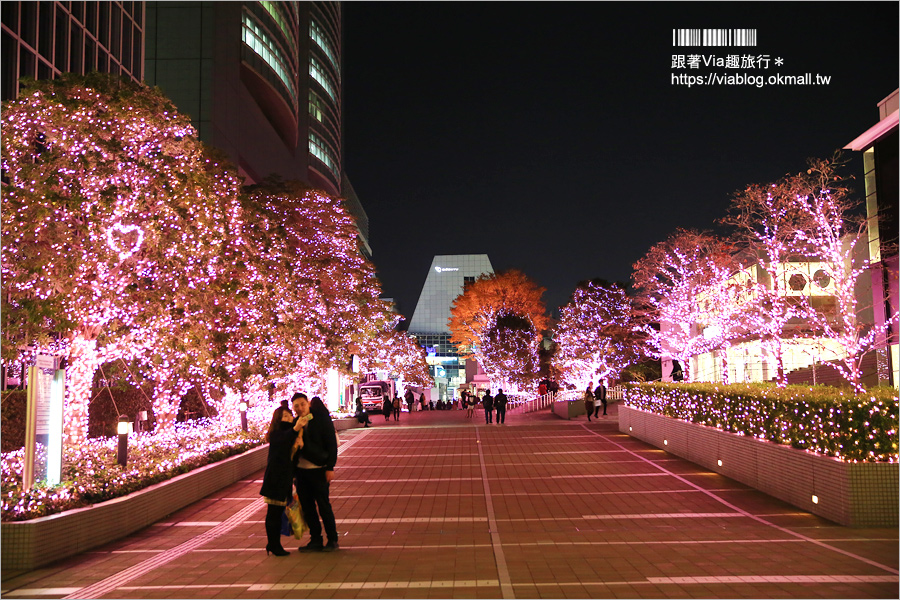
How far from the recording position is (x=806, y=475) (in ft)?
32.9

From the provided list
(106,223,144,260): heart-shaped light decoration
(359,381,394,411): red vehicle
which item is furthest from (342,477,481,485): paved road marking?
(359,381,394,411): red vehicle

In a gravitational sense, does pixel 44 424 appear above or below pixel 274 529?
above

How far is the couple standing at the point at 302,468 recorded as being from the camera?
25.4 feet

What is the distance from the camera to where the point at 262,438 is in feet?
60.5

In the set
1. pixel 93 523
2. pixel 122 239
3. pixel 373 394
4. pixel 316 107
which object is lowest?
pixel 373 394

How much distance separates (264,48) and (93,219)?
38.3 meters

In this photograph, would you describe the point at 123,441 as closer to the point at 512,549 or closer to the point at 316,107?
the point at 512,549

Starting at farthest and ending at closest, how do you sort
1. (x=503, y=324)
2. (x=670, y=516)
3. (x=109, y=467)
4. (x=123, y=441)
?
1. (x=503, y=324)
2. (x=123, y=441)
3. (x=109, y=467)
4. (x=670, y=516)

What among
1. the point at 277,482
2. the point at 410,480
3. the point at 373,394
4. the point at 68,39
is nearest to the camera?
the point at 277,482

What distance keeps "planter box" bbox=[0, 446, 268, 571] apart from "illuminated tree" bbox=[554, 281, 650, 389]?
3735 cm

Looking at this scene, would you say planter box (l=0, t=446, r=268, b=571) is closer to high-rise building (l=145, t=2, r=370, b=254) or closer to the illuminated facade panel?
high-rise building (l=145, t=2, r=370, b=254)

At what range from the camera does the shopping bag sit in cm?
788

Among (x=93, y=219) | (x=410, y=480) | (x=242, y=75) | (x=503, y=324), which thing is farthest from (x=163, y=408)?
(x=503, y=324)

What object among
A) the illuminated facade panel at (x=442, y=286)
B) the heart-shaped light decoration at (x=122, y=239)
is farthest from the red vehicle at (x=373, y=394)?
the illuminated facade panel at (x=442, y=286)
